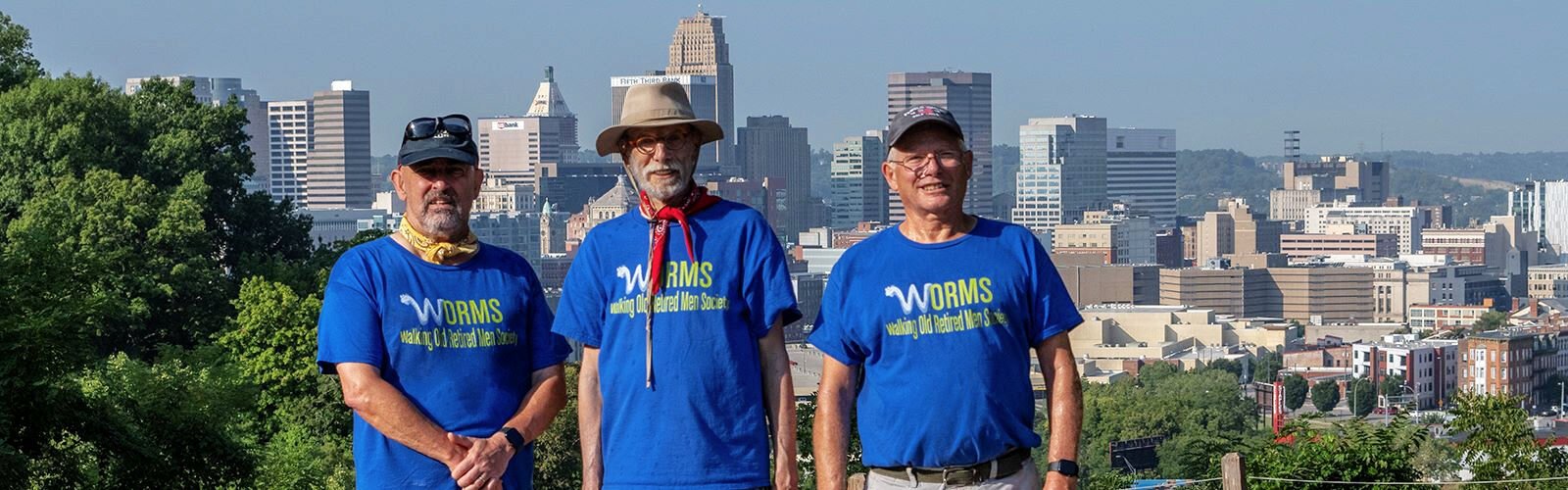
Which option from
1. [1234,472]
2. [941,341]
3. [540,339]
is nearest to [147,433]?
[1234,472]

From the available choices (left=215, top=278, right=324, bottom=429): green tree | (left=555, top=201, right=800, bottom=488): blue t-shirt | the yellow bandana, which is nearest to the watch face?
(left=555, top=201, right=800, bottom=488): blue t-shirt

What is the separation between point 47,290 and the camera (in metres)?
13.5

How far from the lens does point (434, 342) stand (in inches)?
179

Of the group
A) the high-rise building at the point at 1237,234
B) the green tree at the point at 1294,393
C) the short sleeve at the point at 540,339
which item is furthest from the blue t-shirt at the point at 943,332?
the high-rise building at the point at 1237,234

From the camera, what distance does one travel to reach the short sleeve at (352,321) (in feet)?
14.9

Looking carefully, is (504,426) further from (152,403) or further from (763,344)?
(152,403)

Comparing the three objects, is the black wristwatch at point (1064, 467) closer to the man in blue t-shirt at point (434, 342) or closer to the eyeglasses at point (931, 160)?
the eyeglasses at point (931, 160)

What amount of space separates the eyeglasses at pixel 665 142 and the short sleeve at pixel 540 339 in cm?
36

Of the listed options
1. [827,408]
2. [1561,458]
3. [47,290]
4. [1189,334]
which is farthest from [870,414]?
[1189,334]

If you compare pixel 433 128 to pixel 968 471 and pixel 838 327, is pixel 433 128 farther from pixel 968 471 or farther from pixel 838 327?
pixel 968 471

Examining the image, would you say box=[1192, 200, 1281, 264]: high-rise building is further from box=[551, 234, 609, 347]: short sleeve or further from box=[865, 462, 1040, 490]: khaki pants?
box=[551, 234, 609, 347]: short sleeve

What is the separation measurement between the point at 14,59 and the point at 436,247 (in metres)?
26.2

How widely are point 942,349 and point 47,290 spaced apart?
33.9ft

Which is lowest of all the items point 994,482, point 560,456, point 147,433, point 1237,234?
point 560,456
